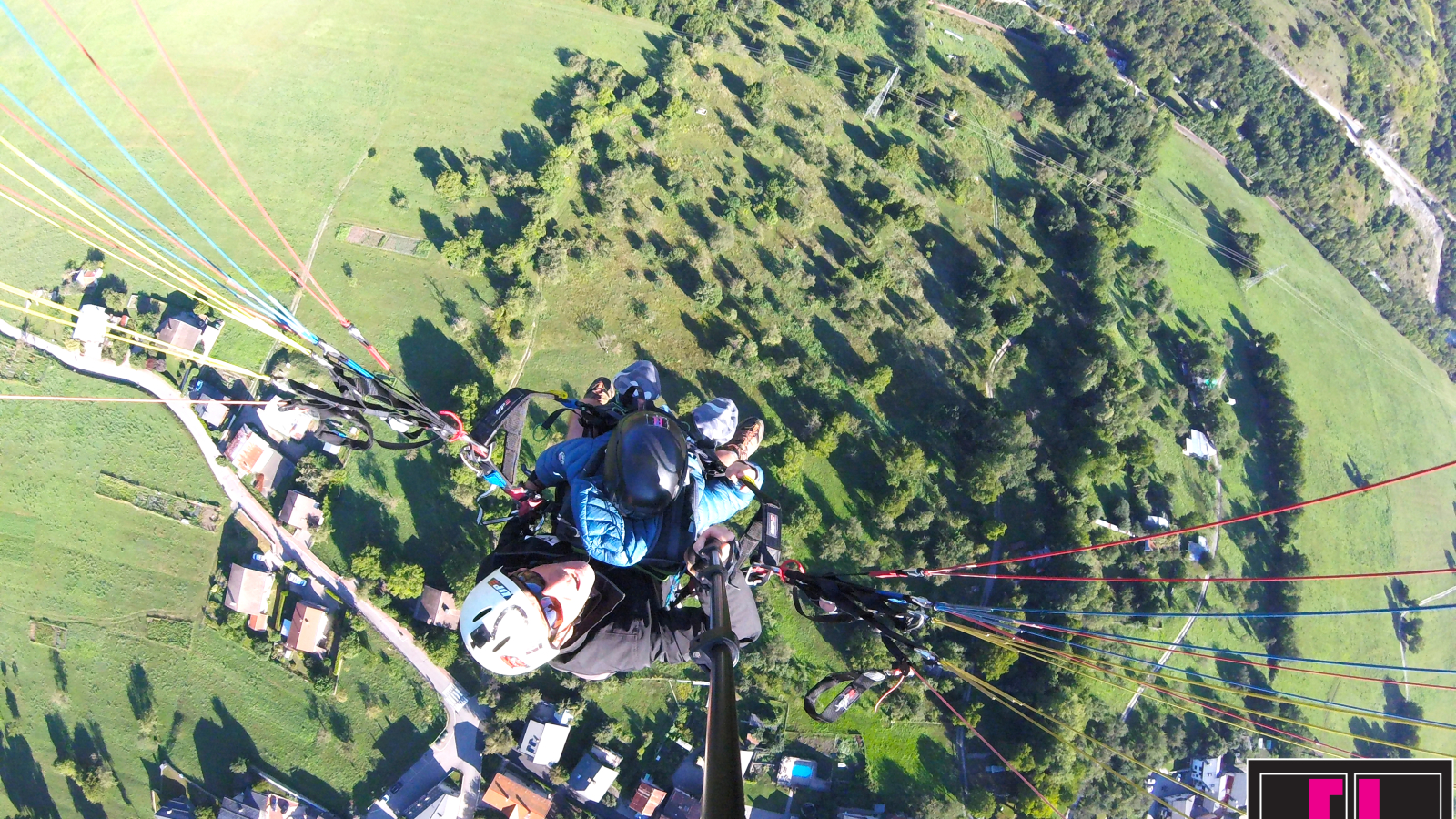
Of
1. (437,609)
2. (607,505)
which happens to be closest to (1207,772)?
Answer: (607,505)

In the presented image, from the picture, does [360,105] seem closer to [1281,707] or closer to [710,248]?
[710,248]

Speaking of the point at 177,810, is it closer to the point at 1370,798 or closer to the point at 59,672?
the point at 59,672

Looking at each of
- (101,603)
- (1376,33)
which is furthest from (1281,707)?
(1376,33)

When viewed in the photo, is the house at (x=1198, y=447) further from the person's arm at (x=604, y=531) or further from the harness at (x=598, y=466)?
the person's arm at (x=604, y=531)

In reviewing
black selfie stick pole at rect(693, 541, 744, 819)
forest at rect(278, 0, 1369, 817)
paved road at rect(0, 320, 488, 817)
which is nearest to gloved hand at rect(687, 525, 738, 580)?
black selfie stick pole at rect(693, 541, 744, 819)

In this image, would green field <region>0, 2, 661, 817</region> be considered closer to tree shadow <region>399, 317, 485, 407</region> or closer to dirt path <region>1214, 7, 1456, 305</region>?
tree shadow <region>399, 317, 485, 407</region>
